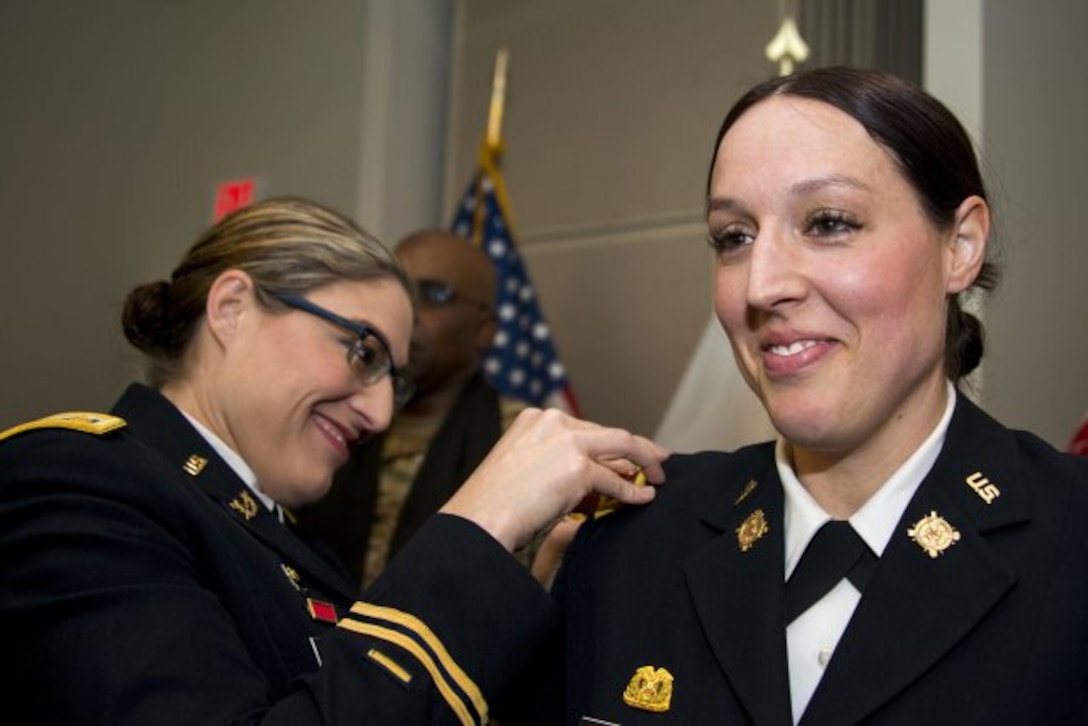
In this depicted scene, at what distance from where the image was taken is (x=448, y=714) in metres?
1.10

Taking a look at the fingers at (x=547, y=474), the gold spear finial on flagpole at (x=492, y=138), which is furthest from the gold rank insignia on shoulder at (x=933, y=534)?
the gold spear finial on flagpole at (x=492, y=138)

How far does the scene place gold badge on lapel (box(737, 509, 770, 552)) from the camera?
3.88 feet

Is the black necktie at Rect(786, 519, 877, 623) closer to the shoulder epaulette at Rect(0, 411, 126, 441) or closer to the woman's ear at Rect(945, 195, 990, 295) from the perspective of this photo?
the woman's ear at Rect(945, 195, 990, 295)

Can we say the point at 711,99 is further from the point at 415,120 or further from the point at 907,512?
the point at 907,512

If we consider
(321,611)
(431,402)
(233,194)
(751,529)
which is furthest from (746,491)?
(233,194)

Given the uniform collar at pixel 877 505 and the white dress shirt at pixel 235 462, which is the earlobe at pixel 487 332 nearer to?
the white dress shirt at pixel 235 462

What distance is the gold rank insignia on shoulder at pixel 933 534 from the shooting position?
3.43 ft

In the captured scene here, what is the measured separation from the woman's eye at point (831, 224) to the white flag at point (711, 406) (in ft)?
5.31

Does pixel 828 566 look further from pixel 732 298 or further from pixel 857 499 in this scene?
pixel 732 298

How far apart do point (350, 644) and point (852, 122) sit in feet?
2.48

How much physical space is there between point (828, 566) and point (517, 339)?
2396mm

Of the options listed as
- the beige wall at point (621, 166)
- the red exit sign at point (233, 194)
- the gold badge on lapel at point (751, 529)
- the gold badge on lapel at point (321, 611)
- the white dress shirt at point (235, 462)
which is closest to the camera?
the gold badge on lapel at point (751, 529)

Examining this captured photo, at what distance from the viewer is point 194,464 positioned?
4.94 ft

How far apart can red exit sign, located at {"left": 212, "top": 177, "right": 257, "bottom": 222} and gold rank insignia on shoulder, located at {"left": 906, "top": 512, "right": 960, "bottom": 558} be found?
3.70m
